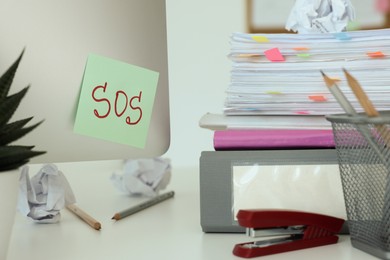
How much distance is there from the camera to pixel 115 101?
0.86 meters

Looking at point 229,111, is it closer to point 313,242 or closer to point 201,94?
point 313,242

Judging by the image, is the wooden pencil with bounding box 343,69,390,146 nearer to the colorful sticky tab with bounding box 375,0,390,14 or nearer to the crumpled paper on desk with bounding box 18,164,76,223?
the crumpled paper on desk with bounding box 18,164,76,223

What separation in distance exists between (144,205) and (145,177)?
146mm

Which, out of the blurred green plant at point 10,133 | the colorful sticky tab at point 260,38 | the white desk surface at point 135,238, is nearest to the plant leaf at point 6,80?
the blurred green plant at point 10,133

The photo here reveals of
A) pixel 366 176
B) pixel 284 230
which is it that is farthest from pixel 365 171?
pixel 284 230

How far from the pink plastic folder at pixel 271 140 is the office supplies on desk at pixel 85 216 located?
201 millimetres

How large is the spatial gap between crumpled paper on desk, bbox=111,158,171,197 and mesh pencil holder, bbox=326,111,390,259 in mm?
484

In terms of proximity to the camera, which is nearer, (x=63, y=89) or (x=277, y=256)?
(x=277, y=256)

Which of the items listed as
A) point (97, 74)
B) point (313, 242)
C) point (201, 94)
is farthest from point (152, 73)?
point (201, 94)

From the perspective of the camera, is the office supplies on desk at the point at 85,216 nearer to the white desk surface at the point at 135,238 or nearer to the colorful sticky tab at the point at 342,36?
the white desk surface at the point at 135,238

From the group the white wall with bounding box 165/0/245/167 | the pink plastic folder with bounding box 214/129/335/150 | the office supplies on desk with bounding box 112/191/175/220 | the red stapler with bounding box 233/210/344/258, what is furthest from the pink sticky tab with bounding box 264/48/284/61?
the white wall with bounding box 165/0/245/167

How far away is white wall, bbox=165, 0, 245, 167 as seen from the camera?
7.64 feet

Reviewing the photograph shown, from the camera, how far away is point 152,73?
88 centimetres

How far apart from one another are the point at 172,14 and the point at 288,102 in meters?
1.60
